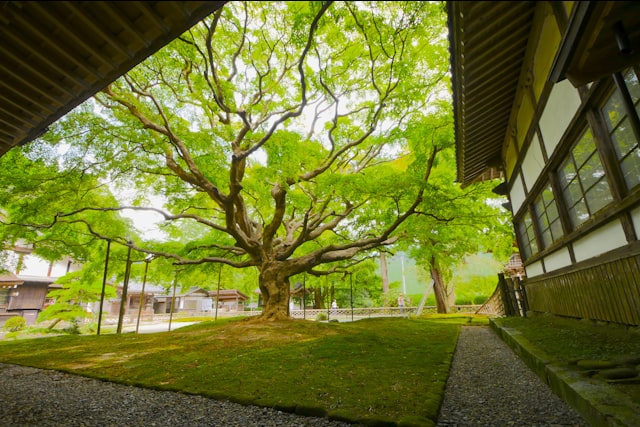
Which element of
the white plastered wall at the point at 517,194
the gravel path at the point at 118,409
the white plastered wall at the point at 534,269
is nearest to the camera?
the gravel path at the point at 118,409

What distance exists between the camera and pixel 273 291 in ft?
37.1

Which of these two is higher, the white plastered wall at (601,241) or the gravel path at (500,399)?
Result: the white plastered wall at (601,241)

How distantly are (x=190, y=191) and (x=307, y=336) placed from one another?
→ 23.1 ft

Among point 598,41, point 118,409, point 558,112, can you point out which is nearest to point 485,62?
point 598,41

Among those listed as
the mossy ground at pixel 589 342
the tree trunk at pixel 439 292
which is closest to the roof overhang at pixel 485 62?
the mossy ground at pixel 589 342

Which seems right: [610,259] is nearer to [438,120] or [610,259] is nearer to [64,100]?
[438,120]

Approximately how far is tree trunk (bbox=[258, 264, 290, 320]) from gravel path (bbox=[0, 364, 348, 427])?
693 centimetres

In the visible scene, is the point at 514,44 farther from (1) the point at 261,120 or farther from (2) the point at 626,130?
(1) the point at 261,120

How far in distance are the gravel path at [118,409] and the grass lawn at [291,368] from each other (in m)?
0.18

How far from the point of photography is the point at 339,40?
843 cm

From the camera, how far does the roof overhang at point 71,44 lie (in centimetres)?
207

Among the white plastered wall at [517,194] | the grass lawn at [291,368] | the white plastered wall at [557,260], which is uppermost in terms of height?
the white plastered wall at [517,194]

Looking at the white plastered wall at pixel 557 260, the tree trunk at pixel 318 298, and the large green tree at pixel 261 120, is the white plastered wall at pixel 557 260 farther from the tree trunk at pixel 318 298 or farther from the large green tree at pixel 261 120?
the tree trunk at pixel 318 298

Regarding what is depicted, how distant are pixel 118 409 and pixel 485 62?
→ 5647mm
